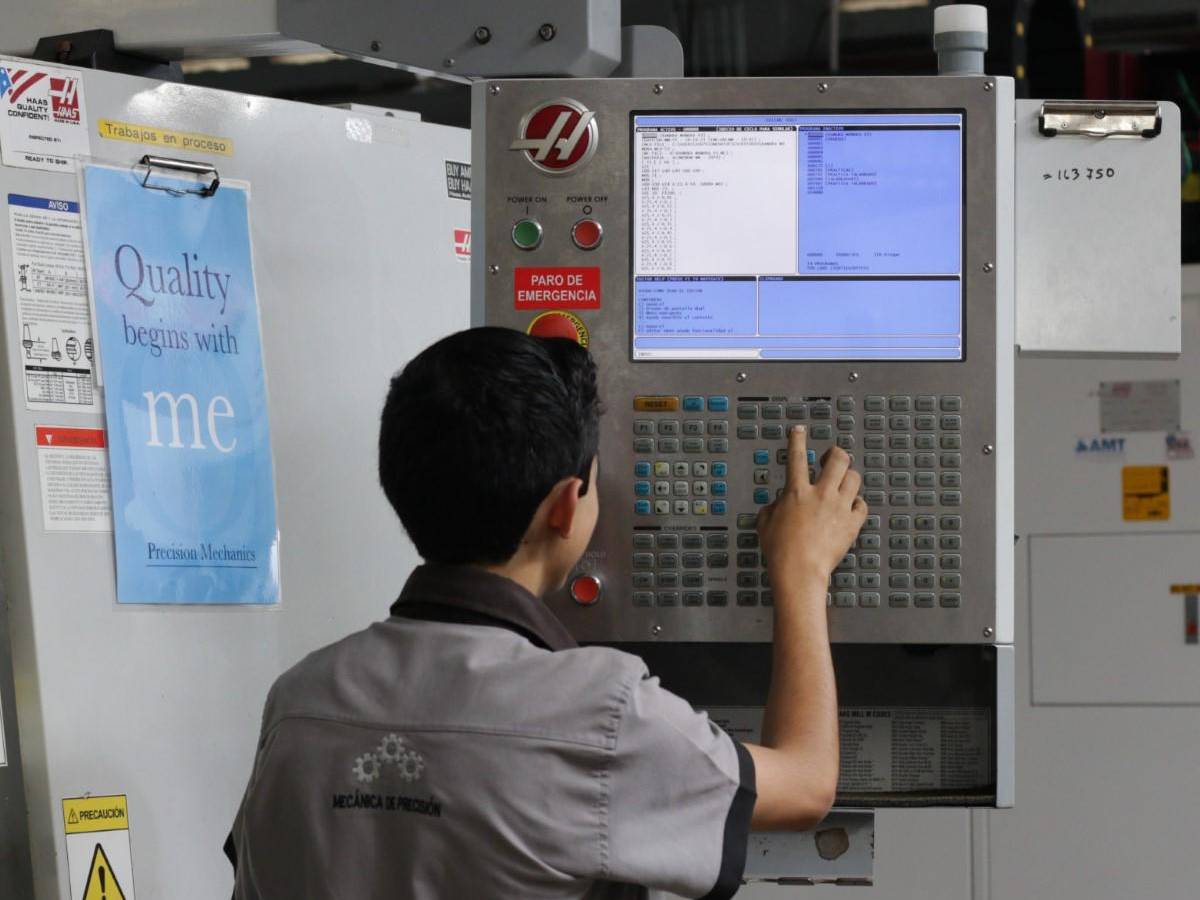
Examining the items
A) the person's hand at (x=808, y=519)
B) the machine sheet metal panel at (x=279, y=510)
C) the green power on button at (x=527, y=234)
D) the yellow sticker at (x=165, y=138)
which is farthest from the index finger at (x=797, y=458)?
the yellow sticker at (x=165, y=138)

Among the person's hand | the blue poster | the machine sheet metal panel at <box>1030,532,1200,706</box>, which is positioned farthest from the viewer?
the machine sheet metal panel at <box>1030,532,1200,706</box>

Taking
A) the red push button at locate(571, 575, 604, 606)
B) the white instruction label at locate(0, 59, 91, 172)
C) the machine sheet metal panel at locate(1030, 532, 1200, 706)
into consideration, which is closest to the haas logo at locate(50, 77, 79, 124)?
the white instruction label at locate(0, 59, 91, 172)

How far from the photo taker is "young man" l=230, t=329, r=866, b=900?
3.70ft

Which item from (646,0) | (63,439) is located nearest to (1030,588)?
(646,0)

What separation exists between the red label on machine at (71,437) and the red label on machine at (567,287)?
50cm

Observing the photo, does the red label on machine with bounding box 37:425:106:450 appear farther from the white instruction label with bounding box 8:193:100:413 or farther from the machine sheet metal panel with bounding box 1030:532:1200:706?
the machine sheet metal panel with bounding box 1030:532:1200:706

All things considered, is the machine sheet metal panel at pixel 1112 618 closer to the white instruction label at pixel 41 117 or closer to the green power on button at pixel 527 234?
the green power on button at pixel 527 234

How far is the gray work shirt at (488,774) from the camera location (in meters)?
1.13

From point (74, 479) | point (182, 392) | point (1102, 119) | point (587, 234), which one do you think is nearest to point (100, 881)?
point (74, 479)

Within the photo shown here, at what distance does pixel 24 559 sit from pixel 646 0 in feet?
11.3

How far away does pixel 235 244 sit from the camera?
5.81 feet

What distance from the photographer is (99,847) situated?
1602mm

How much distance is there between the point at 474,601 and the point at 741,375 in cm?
40

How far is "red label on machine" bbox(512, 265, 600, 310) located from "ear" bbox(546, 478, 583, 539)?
0.28 meters
